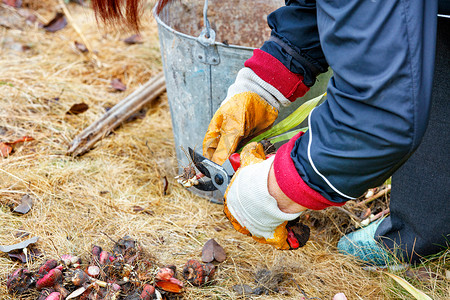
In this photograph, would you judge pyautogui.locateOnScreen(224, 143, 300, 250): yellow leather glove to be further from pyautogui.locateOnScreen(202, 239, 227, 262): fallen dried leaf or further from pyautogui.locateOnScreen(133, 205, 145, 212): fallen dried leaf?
pyautogui.locateOnScreen(133, 205, 145, 212): fallen dried leaf

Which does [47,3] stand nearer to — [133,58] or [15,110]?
[133,58]

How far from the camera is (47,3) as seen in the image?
4074 millimetres

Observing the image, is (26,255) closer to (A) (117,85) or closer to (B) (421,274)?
(B) (421,274)

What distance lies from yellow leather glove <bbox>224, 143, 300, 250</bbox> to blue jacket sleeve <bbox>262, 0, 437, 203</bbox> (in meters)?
0.16

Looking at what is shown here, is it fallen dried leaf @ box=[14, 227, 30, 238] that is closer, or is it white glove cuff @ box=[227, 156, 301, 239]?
white glove cuff @ box=[227, 156, 301, 239]

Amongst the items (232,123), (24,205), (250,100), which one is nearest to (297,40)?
(250,100)

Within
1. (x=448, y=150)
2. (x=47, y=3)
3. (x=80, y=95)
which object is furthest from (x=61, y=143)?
(x=47, y=3)

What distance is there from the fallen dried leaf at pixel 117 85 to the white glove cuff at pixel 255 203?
6.25ft

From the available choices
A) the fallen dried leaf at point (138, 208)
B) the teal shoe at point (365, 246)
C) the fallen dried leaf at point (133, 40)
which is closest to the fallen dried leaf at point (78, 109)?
the fallen dried leaf at point (138, 208)

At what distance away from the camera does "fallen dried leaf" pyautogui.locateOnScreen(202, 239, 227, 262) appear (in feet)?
5.36

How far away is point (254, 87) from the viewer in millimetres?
1504

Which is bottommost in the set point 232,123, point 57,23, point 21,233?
point 21,233

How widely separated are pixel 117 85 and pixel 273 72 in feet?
5.81

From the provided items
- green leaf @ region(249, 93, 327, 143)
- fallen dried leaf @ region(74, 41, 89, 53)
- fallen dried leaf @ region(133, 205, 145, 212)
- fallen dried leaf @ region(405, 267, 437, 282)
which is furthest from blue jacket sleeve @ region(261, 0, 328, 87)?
fallen dried leaf @ region(74, 41, 89, 53)
